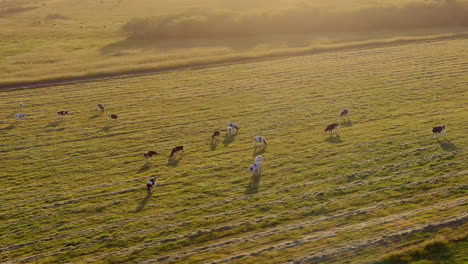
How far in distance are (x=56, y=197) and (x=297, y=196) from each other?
45.5ft

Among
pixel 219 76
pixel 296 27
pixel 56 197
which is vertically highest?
pixel 296 27

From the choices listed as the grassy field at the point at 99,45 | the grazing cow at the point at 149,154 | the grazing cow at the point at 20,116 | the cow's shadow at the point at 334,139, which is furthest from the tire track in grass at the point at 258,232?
the grassy field at the point at 99,45

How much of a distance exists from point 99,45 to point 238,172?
55.9 metres

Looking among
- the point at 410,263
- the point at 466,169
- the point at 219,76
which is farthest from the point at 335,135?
the point at 219,76

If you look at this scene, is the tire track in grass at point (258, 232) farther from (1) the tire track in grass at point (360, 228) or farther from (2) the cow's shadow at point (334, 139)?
(2) the cow's shadow at point (334, 139)

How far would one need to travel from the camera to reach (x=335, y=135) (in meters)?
34.7

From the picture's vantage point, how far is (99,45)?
A: 257 ft

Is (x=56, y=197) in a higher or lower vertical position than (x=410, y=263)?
higher

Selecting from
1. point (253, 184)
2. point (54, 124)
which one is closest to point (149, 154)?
point (253, 184)

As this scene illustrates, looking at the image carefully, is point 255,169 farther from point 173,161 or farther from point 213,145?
point 213,145

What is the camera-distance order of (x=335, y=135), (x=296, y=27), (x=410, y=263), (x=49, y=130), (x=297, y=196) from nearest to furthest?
1. (x=410, y=263)
2. (x=297, y=196)
3. (x=335, y=135)
4. (x=49, y=130)
5. (x=296, y=27)

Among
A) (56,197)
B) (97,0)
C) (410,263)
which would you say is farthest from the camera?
(97,0)

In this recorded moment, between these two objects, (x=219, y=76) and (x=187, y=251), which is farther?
(x=219, y=76)

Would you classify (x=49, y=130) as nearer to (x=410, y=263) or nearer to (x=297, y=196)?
(x=297, y=196)
